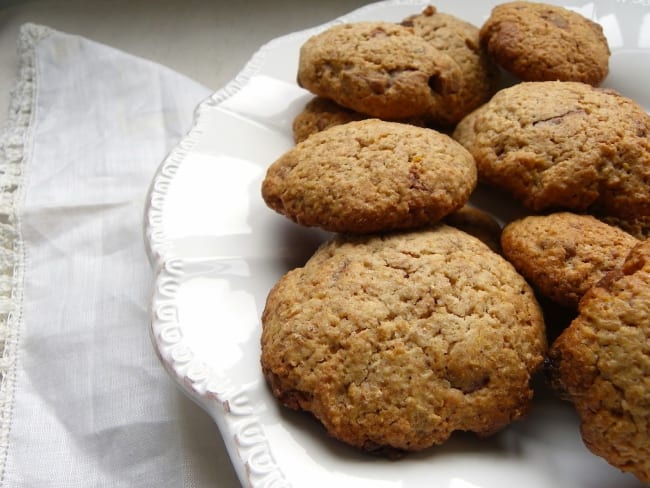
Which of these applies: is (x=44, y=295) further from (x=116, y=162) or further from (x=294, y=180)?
(x=294, y=180)

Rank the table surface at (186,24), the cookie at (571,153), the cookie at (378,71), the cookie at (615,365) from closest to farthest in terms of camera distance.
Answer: the cookie at (615,365) → the cookie at (571,153) → the cookie at (378,71) → the table surface at (186,24)

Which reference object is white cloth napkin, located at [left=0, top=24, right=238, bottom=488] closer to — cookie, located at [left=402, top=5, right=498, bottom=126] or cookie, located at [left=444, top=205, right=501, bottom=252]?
cookie, located at [left=444, top=205, right=501, bottom=252]

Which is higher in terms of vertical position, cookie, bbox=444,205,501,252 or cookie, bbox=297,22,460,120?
cookie, bbox=297,22,460,120

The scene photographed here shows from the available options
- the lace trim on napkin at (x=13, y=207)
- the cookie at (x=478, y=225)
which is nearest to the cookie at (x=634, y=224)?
the cookie at (x=478, y=225)

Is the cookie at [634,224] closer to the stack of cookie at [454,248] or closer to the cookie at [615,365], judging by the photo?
the stack of cookie at [454,248]

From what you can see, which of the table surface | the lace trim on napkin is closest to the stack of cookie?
the lace trim on napkin

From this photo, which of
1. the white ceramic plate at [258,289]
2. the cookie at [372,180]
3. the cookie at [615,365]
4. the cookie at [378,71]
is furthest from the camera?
the cookie at [378,71]

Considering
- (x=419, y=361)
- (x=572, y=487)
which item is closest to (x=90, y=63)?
(x=419, y=361)
